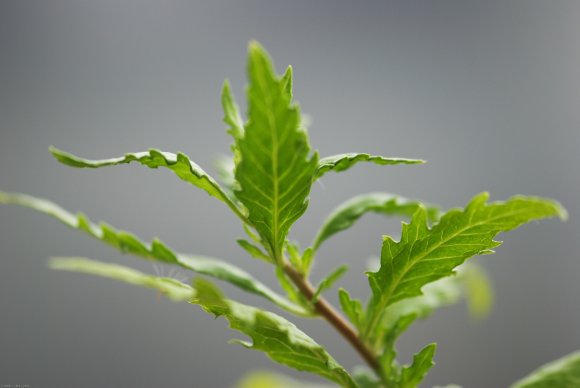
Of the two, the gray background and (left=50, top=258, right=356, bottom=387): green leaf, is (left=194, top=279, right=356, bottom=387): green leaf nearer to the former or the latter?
(left=50, top=258, right=356, bottom=387): green leaf

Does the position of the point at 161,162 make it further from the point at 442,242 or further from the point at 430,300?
the point at 430,300

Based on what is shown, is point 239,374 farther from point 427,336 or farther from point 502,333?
point 502,333

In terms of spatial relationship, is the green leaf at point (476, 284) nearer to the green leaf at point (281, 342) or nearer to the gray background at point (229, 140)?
the green leaf at point (281, 342)

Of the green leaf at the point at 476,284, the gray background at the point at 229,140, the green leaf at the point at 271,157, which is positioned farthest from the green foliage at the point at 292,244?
the gray background at the point at 229,140

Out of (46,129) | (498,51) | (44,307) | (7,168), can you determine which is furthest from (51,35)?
(498,51)

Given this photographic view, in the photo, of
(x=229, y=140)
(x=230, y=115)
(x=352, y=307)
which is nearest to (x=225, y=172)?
(x=230, y=115)

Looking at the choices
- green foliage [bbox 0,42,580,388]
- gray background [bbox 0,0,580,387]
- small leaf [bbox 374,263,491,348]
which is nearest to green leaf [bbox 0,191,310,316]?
green foliage [bbox 0,42,580,388]
